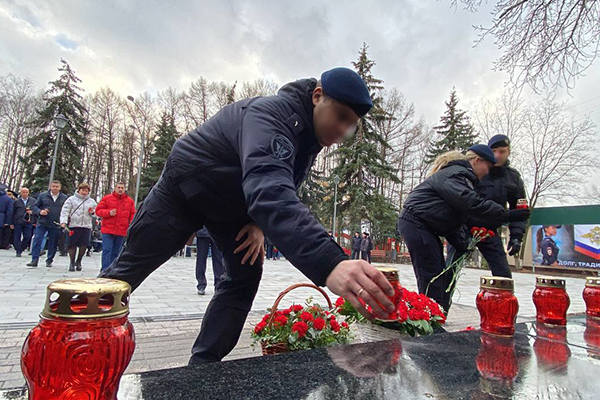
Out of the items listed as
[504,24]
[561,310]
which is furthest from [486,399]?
[504,24]

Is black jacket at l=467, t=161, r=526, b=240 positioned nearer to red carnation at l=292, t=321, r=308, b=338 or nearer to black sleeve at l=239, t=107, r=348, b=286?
red carnation at l=292, t=321, r=308, b=338

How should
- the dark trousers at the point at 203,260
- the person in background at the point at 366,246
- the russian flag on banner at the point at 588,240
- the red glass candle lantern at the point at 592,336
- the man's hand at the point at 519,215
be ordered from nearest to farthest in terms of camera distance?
the red glass candle lantern at the point at 592,336 → the man's hand at the point at 519,215 → the dark trousers at the point at 203,260 → the russian flag on banner at the point at 588,240 → the person in background at the point at 366,246

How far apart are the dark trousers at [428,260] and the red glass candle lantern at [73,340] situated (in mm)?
2906

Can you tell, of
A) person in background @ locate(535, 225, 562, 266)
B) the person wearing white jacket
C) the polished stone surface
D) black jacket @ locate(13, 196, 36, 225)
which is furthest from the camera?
person in background @ locate(535, 225, 562, 266)

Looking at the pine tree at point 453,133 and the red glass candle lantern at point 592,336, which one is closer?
the red glass candle lantern at point 592,336

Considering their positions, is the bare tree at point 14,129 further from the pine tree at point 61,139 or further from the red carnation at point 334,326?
the red carnation at point 334,326

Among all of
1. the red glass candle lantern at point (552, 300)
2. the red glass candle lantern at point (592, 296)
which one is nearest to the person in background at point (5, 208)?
the red glass candle lantern at point (552, 300)

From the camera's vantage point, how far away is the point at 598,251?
16453 millimetres

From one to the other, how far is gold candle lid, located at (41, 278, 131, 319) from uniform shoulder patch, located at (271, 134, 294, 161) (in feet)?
2.26

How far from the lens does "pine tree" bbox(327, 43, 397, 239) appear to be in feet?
75.0

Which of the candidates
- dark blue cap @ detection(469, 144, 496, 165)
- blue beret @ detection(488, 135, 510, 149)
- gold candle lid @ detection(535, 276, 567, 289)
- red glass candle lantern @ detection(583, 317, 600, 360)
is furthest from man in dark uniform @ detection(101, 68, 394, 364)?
blue beret @ detection(488, 135, 510, 149)

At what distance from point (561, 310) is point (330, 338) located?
1.30 m

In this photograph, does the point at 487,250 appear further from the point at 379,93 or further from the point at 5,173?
the point at 5,173

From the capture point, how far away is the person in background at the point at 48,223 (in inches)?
299
